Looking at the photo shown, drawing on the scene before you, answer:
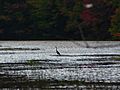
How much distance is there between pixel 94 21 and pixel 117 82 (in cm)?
4855

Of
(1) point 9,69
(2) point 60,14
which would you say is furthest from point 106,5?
(1) point 9,69

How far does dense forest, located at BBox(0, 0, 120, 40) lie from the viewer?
6450cm

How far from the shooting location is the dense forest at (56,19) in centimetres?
6450

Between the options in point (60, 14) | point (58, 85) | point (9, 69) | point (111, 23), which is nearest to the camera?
point (58, 85)

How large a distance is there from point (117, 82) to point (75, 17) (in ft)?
162

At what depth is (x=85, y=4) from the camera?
65.1 m

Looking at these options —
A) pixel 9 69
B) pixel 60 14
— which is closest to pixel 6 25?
pixel 60 14

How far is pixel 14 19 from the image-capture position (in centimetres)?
7006

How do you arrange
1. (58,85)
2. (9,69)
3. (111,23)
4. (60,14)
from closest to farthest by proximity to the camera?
(58,85) → (9,69) → (111,23) → (60,14)

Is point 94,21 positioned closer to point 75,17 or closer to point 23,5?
point 75,17

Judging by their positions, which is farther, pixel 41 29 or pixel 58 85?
pixel 41 29

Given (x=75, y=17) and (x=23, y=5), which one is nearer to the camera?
(x=75, y=17)

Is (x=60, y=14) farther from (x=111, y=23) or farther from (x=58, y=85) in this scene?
(x=58, y=85)

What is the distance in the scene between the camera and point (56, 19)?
6856 cm
